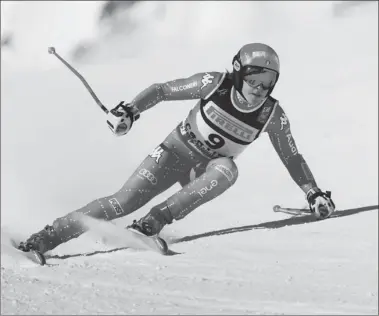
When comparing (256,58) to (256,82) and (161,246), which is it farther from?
(161,246)

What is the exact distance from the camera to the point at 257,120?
820 cm

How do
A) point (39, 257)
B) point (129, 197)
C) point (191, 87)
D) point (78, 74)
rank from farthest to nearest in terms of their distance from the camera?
point (191, 87)
point (129, 197)
point (39, 257)
point (78, 74)

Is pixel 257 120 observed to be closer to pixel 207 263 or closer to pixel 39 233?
pixel 207 263

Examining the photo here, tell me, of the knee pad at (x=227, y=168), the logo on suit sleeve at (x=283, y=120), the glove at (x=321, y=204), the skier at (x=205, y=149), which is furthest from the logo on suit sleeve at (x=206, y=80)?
the glove at (x=321, y=204)

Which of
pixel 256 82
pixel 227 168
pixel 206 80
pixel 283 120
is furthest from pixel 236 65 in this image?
pixel 283 120

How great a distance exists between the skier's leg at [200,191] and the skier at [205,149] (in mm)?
11

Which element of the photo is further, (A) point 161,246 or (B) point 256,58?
(A) point 161,246

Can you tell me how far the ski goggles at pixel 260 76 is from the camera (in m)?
6.98

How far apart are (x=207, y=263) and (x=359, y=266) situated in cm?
231

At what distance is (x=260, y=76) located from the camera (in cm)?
702

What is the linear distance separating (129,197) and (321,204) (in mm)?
2069

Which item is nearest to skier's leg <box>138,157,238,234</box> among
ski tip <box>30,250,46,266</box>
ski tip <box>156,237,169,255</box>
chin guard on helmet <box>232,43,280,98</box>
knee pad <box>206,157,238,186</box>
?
knee pad <box>206,157,238,186</box>

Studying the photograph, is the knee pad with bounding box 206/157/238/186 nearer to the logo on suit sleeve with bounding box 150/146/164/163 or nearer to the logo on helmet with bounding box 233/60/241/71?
the logo on suit sleeve with bounding box 150/146/164/163

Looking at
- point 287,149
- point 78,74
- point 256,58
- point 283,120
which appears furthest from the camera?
point 287,149
